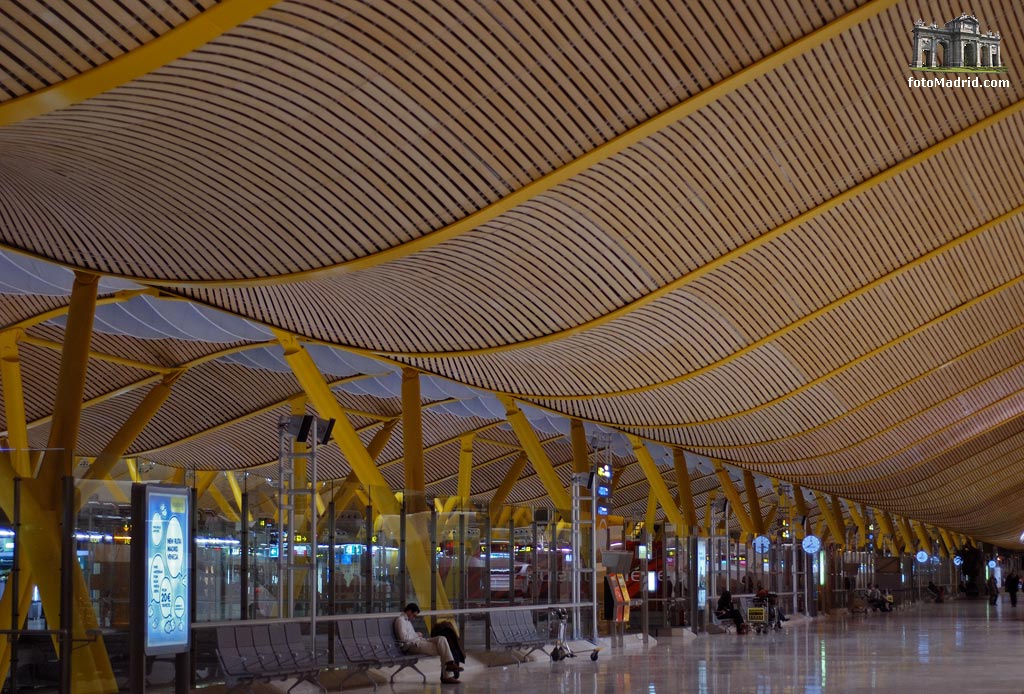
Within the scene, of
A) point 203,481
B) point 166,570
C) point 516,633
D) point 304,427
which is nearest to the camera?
point 166,570

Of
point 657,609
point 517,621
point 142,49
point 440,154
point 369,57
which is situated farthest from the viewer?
point 657,609

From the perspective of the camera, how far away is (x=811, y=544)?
45.5 meters

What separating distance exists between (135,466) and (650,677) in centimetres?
814

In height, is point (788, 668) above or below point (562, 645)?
below

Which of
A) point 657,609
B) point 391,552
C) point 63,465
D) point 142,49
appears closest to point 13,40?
point 142,49

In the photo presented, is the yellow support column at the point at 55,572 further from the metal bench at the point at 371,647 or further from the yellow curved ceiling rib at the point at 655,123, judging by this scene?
the yellow curved ceiling rib at the point at 655,123

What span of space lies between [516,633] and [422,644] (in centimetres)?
424

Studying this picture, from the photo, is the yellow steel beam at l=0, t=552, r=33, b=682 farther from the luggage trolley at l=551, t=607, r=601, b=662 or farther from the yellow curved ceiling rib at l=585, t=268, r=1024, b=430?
the yellow curved ceiling rib at l=585, t=268, r=1024, b=430

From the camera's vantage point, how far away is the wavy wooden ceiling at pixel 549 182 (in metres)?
15.9

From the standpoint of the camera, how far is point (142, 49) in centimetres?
1316

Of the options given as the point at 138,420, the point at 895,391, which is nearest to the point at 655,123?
the point at 138,420

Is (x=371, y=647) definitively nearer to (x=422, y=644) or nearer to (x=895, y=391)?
(x=422, y=644)

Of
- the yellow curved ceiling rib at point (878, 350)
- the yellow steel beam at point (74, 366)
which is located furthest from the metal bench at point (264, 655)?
the yellow curved ceiling rib at point (878, 350)

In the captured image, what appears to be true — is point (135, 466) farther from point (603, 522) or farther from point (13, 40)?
point (603, 522)
